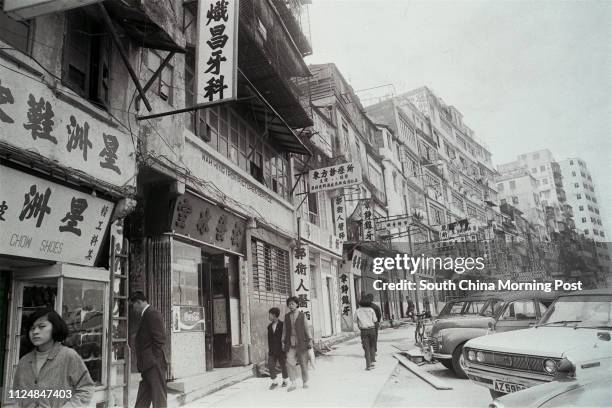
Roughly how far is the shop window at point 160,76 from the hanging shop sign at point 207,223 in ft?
6.45

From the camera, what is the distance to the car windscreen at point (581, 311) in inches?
215

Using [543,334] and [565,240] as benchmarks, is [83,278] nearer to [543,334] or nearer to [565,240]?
[543,334]

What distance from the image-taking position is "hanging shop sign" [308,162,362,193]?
15.3 m

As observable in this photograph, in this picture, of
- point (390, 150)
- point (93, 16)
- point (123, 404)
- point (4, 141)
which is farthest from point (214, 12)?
point (390, 150)

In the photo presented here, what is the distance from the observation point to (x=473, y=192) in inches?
1957

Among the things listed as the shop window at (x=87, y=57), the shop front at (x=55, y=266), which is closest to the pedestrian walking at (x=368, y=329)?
the shop front at (x=55, y=266)

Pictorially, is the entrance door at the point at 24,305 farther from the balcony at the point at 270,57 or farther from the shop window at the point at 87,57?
the balcony at the point at 270,57

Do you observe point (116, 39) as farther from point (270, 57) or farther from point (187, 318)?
point (270, 57)

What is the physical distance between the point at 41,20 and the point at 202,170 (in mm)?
4113

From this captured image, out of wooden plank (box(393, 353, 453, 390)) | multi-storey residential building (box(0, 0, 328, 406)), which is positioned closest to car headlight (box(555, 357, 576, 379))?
wooden plank (box(393, 353, 453, 390))

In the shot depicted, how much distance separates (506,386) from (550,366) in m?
0.76

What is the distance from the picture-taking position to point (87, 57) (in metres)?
6.36

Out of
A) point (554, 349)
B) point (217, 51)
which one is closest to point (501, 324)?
point (554, 349)

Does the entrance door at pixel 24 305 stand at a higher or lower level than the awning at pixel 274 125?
lower
